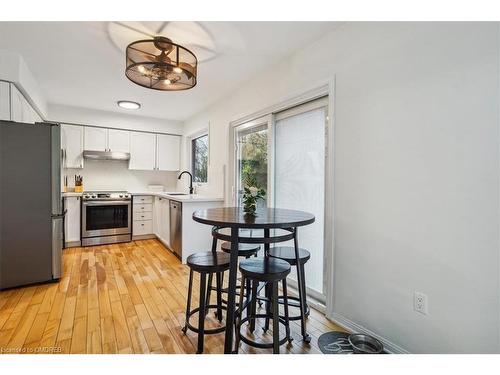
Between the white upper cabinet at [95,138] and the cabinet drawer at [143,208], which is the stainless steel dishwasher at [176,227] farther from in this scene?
the white upper cabinet at [95,138]

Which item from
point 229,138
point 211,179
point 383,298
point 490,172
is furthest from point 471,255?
point 211,179

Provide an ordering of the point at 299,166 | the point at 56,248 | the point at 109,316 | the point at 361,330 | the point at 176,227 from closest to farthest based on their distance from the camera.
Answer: the point at 361,330 → the point at 109,316 → the point at 299,166 → the point at 56,248 → the point at 176,227

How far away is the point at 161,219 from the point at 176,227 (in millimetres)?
981

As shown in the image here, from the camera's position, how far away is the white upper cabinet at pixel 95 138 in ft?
15.9

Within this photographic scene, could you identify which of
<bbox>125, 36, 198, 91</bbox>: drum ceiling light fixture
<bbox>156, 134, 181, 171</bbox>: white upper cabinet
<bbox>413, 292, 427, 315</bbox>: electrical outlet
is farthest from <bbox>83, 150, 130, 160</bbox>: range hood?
<bbox>413, 292, 427, 315</bbox>: electrical outlet

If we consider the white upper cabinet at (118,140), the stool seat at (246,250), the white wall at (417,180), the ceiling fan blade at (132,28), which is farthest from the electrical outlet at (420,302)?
the white upper cabinet at (118,140)

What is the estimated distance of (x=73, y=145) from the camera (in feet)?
15.5

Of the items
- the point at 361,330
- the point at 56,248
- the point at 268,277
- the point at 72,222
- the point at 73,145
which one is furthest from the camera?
the point at 73,145

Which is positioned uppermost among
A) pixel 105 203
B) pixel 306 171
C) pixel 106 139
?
pixel 106 139

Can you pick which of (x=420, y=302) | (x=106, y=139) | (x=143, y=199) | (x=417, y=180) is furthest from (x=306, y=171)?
(x=106, y=139)

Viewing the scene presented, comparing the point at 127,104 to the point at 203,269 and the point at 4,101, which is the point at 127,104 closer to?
the point at 4,101

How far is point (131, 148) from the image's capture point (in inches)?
207

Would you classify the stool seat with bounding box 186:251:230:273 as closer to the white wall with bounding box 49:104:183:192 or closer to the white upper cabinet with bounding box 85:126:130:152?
the white upper cabinet with bounding box 85:126:130:152

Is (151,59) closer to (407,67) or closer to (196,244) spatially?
(407,67)
